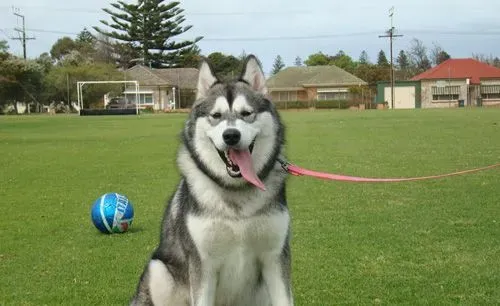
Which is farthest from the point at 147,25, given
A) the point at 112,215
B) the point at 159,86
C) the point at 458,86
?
the point at 112,215

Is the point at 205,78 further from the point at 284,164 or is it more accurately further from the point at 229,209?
the point at 229,209

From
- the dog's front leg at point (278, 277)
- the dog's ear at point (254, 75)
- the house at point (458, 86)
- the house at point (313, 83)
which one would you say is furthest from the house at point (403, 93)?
the dog's front leg at point (278, 277)

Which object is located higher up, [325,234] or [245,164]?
[245,164]

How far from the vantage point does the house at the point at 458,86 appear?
326ft

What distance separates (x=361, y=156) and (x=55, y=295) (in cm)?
1493

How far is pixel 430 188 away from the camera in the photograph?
13.4 m

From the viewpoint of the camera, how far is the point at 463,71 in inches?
4018

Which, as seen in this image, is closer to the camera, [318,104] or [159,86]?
[318,104]

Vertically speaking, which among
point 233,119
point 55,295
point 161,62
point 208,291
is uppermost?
point 161,62

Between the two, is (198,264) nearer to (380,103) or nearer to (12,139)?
(12,139)

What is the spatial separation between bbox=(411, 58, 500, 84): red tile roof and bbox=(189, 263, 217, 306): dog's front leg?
99.7m

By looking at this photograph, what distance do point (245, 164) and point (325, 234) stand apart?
4713mm

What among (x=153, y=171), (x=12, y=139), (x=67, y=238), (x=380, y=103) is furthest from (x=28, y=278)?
(x=380, y=103)

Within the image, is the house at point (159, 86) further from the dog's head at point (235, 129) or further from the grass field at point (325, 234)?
the dog's head at point (235, 129)
